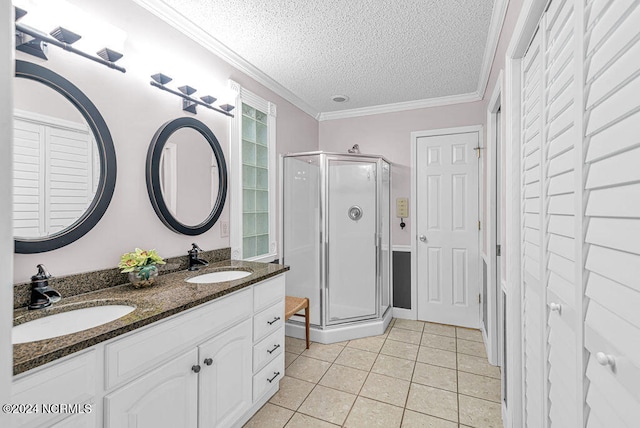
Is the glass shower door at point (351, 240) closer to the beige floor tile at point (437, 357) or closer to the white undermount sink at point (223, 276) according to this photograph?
the beige floor tile at point (437, 357)

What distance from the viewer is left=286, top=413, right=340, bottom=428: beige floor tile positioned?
1.76 meters

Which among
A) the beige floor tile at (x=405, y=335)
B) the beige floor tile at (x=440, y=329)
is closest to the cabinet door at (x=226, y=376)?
the beige floor tile at (x=405, y=335)

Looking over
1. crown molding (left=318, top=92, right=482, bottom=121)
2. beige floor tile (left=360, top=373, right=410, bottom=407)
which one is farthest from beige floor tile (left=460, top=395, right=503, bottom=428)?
crown molding (left=318, top=92, right=482, bottom=121)

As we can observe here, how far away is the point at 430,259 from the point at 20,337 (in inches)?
128

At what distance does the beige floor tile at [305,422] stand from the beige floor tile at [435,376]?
0.82 metres

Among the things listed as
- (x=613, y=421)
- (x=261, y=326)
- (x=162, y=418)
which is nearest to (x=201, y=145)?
(x=261, y=326)

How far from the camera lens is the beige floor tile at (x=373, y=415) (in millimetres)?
1786

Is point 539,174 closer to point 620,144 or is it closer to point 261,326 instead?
point 620,144

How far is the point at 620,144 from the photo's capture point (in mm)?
580

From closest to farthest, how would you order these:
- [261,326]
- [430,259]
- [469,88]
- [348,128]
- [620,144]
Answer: [620,144], [261,326], [469,88], [430,259], [348,128]

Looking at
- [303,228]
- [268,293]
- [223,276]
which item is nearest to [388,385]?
[268,293]

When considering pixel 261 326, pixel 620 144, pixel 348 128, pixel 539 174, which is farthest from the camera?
pixel 348 128

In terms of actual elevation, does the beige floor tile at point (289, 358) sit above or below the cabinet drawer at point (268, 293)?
below

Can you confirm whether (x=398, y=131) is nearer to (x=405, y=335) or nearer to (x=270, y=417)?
(x=405, y=335)
